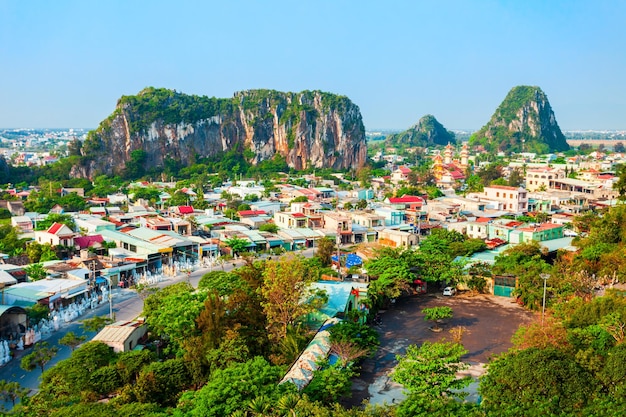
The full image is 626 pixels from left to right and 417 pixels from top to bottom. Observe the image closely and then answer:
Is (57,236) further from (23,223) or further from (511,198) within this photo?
(511,198)

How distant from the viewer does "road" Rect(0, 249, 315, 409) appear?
45.3ft

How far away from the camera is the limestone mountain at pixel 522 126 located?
113 metres

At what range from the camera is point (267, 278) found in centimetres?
1538

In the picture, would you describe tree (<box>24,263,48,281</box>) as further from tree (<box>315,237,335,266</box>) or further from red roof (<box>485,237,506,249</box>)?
red roof (<box>485,237,506,249</box>)

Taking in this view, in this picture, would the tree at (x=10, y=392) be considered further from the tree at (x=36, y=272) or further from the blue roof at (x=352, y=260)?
the blue roof at (x=352, y=260)

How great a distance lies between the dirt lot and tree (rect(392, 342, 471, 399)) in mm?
900

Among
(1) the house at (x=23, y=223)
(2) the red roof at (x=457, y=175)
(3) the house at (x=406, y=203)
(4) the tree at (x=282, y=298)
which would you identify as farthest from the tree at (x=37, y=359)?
(2) the red roof at (x=457, y=175)

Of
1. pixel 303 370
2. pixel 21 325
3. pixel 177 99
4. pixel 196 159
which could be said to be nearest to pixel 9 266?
pixel 21 325

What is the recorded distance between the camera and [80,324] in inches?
698

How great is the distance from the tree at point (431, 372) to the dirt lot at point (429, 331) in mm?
900

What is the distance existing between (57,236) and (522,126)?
107996 millimetres

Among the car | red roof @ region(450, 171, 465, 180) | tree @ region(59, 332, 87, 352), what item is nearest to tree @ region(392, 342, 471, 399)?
tree @ region(59, 332, 87, 352)

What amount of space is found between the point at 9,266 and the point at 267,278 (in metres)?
11.9

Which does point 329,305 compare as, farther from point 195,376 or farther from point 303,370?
point 195,376
